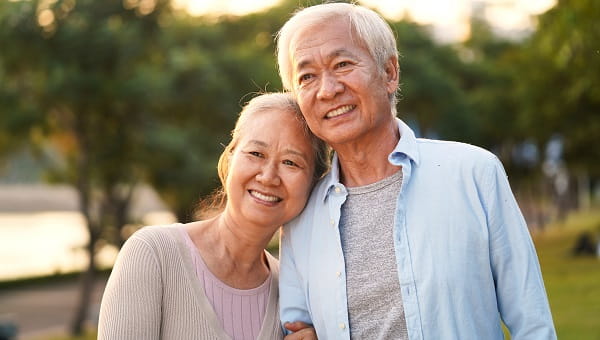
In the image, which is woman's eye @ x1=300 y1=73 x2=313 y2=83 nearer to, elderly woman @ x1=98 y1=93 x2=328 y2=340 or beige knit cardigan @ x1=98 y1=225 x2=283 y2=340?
elderly woman @ x1=98 y1=93 x2=328 y2=340

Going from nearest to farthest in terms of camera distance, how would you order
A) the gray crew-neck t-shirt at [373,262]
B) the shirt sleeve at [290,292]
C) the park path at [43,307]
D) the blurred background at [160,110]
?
the gray crew-neck t-shirt at [373,262] → the shirt sleeve at [290,292] → the blurred background at [160,110] → the park path at [43,307]

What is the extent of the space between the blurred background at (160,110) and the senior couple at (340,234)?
4954 millimetres

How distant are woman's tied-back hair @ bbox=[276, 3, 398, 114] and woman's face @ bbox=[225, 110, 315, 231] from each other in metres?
0.26

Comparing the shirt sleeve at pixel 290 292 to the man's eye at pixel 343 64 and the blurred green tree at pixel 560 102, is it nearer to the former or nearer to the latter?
the man's eye at pixel 343 64

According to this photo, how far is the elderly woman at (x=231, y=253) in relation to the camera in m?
3.07

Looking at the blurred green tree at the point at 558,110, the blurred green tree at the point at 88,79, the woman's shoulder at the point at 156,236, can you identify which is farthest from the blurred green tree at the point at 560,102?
the blurred green tree at the point at 88,79

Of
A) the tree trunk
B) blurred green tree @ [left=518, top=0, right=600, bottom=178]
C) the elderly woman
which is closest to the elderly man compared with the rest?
the elderly woman

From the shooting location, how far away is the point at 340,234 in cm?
314

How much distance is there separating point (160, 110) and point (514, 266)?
1917 cm

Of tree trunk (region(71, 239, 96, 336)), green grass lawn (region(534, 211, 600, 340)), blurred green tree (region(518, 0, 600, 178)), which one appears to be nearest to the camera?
green grass lawn (region(534, 211, 600, 340))

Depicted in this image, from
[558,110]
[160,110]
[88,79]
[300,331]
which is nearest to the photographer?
[300,331]

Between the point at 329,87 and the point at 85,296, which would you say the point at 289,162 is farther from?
the point at 85,296

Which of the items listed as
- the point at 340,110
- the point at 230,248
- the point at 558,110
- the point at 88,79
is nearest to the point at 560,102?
the point at 558,110

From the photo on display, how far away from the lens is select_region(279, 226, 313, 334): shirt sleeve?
331 centimetres
